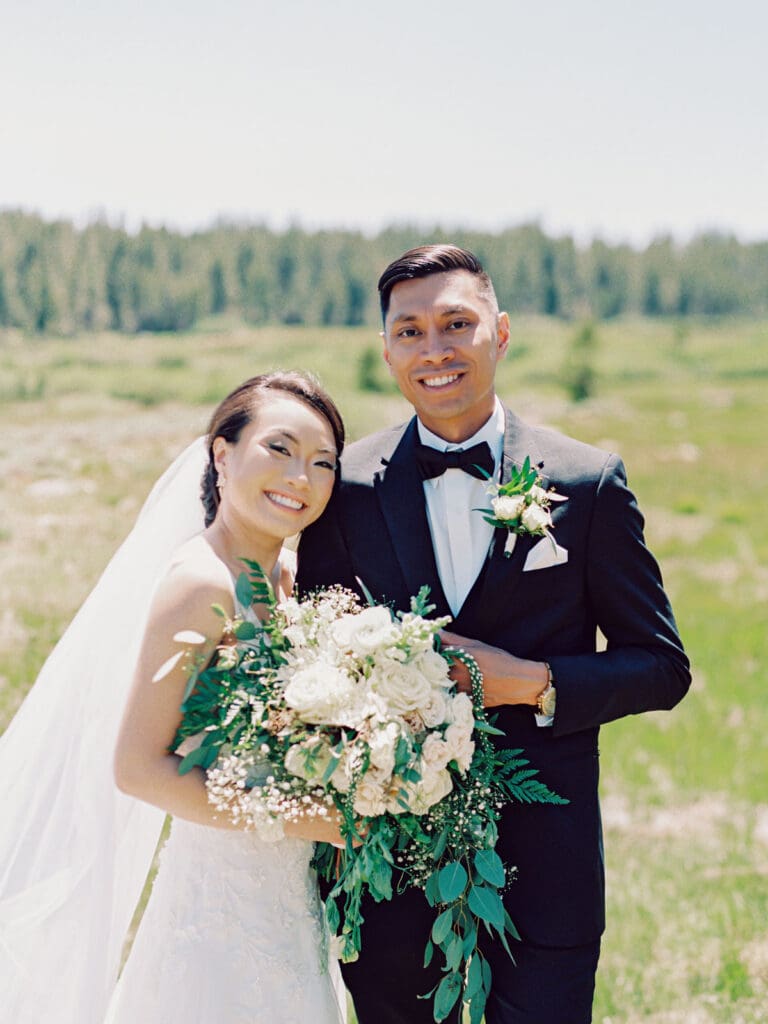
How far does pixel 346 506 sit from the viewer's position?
363 centimetres

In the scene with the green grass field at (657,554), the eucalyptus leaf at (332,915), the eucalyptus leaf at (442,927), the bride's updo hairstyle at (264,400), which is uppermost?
the bride's updo hairstyle at (264,400)

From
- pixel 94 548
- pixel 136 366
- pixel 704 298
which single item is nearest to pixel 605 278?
pixel 704 298

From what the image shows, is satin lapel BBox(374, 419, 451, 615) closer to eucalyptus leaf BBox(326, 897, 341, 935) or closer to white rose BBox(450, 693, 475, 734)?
white rose BBox(450, 693, 475, 734)

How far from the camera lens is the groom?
3346mm

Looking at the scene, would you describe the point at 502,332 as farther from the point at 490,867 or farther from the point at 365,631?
the point at 490,867

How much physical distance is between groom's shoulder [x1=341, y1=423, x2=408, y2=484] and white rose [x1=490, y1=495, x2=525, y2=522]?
1.82 feet

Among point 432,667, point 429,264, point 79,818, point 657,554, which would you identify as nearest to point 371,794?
point 432,667

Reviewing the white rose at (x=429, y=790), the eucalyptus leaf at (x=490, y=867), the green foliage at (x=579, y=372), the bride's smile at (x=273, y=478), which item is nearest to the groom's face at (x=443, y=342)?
the bride's smile at (x=273, y=478)

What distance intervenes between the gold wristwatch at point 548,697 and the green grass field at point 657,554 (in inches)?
79.5

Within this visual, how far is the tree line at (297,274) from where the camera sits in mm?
56594

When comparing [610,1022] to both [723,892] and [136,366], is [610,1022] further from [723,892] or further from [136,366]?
[136,366]

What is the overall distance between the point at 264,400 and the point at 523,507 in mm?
953

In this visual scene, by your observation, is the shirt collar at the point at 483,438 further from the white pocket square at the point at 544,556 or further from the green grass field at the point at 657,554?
the green grass field at the point at 657,554

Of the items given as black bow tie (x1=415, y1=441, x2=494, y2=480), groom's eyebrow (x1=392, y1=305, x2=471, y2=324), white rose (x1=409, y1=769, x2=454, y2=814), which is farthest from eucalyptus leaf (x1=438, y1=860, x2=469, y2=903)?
groom's eyebrow (x1=392, y1=305, x2=471, y2=324)
